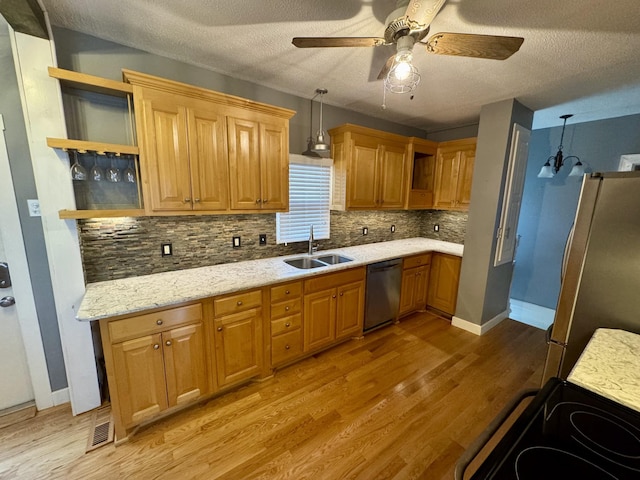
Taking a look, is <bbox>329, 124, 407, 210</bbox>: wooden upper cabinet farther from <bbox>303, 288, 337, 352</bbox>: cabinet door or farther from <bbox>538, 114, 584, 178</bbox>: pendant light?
<bbox>538, 114, 584, 178</bbox>: pendant light

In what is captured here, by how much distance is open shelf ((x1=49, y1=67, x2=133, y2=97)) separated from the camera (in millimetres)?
1537

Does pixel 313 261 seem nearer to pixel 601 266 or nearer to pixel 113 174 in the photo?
pixel 113 174

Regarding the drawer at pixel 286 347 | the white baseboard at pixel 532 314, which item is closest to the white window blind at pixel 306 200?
the drawer at pixel 286 347

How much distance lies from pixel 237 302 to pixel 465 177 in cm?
316

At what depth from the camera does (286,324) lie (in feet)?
7.57

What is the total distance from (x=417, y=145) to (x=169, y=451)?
384 centimetres

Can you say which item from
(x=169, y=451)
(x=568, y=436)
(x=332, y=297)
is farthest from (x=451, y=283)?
(x=169, y=451)

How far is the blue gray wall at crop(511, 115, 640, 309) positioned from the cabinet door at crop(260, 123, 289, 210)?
389cm

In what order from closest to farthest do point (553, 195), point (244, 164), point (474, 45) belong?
point (474, 45), point (244, 164), point (553, 195)

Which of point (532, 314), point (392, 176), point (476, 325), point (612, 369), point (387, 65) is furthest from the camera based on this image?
point (532, 314)

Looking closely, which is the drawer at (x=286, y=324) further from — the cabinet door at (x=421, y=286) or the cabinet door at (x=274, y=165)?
the cabinet door at (x=421, y=286)

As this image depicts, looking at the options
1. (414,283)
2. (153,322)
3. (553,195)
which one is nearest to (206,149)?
(153,322)

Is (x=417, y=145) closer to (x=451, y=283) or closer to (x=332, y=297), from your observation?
(x=451, y=283)

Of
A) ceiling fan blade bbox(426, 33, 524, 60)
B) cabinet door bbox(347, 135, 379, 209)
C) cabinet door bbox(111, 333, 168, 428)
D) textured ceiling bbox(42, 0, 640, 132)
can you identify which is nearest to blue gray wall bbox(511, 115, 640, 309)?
textured ceiling bbox(42, 0, 640, 132)
